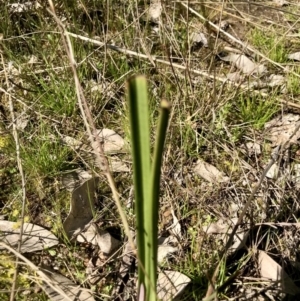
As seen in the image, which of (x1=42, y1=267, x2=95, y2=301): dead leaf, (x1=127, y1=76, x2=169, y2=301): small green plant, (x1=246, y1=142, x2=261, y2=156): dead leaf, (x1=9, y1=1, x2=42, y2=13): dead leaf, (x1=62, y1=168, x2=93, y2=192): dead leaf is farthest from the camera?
(x1=9, y1=1, x2=42, y2=13): dead leaf

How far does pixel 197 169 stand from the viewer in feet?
4.32

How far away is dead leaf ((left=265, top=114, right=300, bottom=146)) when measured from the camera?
54.6 inches

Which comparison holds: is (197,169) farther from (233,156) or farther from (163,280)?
(163,280)

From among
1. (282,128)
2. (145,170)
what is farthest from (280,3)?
(145,170)

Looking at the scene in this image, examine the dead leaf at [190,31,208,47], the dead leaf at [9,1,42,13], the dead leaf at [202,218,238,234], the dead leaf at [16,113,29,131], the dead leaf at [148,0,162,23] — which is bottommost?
the dead leaf at [202,218,238,234]

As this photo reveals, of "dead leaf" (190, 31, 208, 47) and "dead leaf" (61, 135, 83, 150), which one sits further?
"dead leaf" (190, 31, 208, 47)

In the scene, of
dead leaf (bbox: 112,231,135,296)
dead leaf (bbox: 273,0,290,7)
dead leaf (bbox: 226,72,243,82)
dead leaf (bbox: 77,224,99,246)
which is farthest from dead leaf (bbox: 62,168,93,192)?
dead leaf (bbox: 273,0,290,7)

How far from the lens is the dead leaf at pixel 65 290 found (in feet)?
3.31

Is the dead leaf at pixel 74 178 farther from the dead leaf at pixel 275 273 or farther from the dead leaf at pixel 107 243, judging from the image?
the dead leaf at pixel 275 273

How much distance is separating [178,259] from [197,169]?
0.31 meters

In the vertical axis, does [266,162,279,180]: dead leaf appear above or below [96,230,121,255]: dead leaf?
above

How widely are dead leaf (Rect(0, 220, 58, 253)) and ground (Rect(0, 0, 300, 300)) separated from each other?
0.02 meters

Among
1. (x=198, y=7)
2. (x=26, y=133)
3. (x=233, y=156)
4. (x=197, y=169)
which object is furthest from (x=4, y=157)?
(x=198, y=7)

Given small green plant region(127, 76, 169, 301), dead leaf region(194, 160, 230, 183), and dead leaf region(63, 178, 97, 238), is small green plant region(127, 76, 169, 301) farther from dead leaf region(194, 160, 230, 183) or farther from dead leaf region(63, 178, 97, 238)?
dead leaf region(194, 160, 230, 183)
